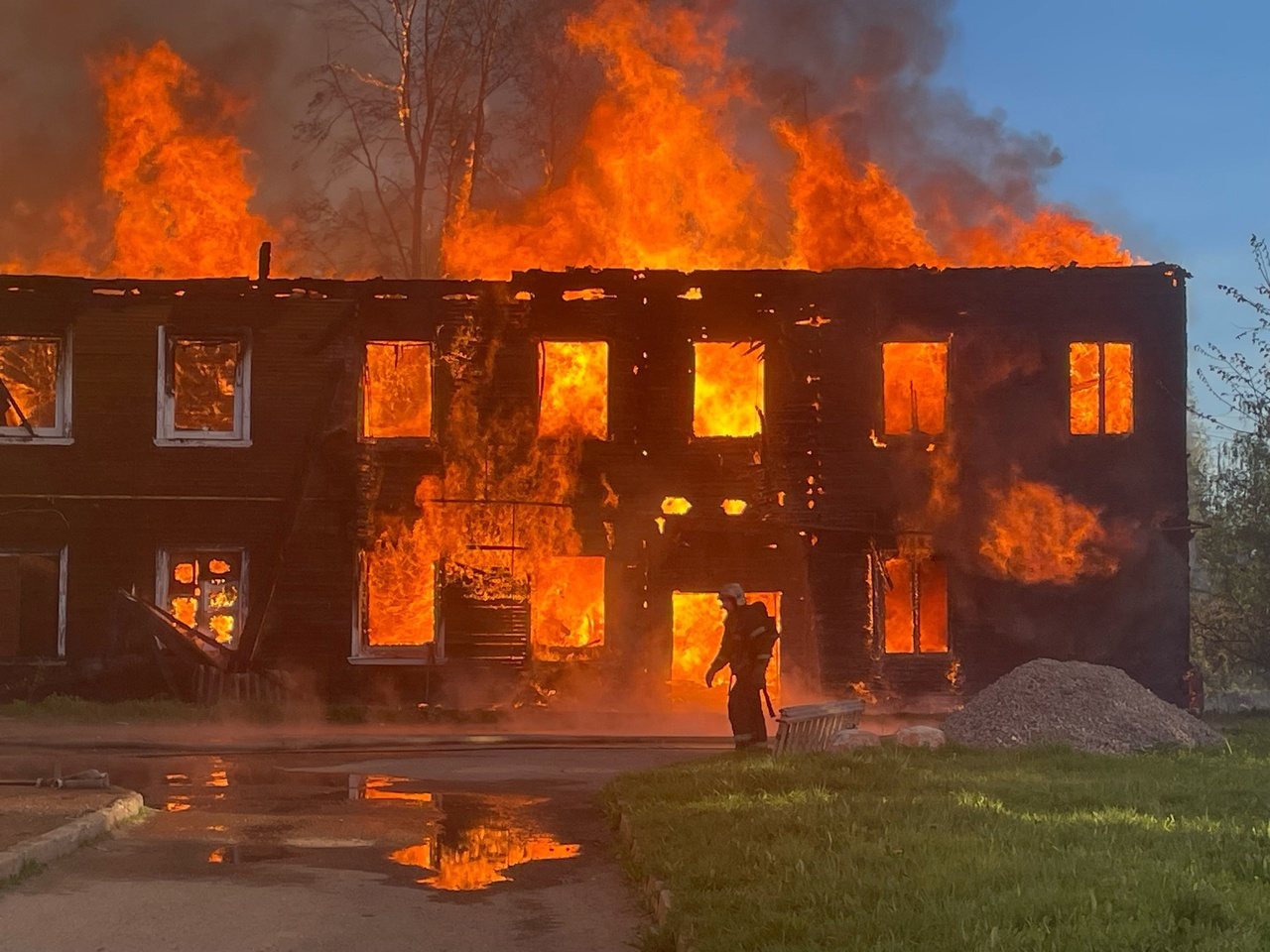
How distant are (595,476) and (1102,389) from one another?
9.04m

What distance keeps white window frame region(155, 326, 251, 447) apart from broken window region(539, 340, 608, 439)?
5.08m

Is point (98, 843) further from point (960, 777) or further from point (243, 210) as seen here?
point (243, 210)

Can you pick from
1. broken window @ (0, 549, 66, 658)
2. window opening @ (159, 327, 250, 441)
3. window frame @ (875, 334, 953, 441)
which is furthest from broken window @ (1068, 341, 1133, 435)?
broken window @ (0, 549, 66, 658)

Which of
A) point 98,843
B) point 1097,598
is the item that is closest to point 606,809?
point 98,843

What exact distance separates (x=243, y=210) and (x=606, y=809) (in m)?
26.4

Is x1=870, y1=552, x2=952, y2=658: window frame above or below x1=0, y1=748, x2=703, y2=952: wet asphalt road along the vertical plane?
above

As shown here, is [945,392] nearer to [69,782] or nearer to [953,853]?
[69,782]

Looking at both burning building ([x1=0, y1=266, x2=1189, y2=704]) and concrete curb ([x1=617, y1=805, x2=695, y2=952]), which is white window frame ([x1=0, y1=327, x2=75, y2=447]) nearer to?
burning building ([x1=0, y1=266, x2=1189, y2=704])

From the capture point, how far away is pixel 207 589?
30.6 meters

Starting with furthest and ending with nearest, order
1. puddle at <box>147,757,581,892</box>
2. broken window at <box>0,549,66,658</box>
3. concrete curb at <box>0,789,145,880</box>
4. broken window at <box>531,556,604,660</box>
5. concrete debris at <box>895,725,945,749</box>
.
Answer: broken window at <box>531,556,604,660</box>, broken window at <box>0,549,66,658</box>, concrete debris at <box>895,725,945,749</box>, puddle at <box>147,757,581,892</box>, concrete curb at <box>0,789,145,880</box>

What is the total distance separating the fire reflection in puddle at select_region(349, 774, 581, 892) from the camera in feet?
39.0

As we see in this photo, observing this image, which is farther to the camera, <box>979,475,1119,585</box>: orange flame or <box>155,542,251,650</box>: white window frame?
<box>979,475,1119,585</box>: orange flame

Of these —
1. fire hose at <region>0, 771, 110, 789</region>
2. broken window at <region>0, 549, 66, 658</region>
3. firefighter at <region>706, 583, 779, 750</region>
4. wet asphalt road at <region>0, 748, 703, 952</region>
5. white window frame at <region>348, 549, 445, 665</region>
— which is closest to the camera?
wet asphalt road at <region>0, 748, 703, 952</region>

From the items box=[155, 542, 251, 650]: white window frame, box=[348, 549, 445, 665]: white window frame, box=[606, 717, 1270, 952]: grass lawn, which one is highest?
box=[155, 542, 251, 650]: white window frame
